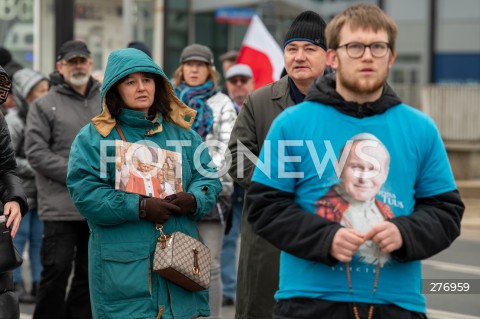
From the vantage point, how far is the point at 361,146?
11.0 ft

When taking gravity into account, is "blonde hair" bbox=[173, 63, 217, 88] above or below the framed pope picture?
above

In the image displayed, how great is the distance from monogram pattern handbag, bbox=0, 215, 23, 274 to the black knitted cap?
5.81ft

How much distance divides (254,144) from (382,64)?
5.22 feet

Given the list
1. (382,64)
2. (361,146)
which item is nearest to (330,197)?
(361,146)

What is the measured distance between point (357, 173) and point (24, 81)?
5.97m

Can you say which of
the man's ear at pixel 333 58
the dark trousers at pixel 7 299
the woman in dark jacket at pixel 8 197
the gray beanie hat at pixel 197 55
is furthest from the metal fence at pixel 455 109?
the man's ear at pixel 333 58

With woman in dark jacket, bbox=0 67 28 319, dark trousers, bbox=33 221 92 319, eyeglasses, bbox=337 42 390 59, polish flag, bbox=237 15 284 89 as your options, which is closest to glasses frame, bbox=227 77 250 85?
polish flag, bbox=237 15 284 89

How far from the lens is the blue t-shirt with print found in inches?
131

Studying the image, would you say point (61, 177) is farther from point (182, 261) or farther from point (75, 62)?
point (182, 261)

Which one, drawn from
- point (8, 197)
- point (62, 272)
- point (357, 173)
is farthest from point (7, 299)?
point (357, 173)

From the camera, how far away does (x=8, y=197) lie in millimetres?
4973

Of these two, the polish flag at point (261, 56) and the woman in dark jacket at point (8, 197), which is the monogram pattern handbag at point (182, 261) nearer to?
the woman in dark jacket at point (8, 197)

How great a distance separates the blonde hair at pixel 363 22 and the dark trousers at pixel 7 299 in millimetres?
2247

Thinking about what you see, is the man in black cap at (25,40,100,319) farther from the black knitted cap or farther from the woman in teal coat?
the black knitted cap
